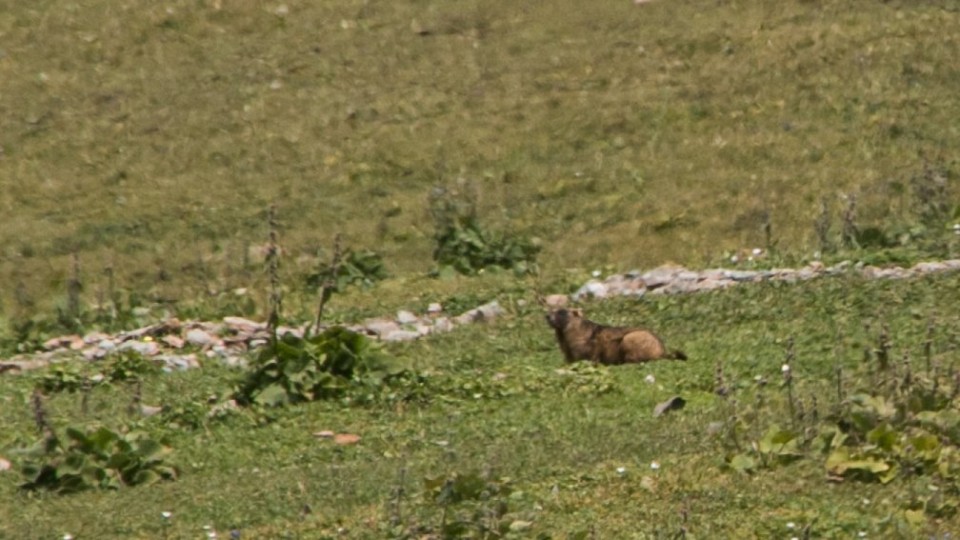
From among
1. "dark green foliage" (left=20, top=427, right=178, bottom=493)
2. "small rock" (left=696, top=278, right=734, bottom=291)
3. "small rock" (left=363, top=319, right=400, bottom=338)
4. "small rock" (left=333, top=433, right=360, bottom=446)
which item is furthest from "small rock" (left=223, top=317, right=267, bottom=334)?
"dark green foliage" (left=20, top=427, right=178, bottom=493)

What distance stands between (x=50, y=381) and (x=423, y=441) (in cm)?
331

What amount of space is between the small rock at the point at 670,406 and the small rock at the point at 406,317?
3980 millimetres

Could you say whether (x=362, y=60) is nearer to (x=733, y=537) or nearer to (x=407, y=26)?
(x=407, y=26)

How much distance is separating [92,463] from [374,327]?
14.6 ft

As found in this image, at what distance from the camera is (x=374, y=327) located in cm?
1439

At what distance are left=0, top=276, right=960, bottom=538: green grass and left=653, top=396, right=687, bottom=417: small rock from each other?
67 millimetres

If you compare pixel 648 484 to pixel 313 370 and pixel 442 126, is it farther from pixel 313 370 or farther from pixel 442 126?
pixel 442 126

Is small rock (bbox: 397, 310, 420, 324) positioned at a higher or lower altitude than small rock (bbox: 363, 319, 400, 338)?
lower

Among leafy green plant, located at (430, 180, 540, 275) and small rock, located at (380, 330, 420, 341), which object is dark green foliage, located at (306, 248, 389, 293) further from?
small rock, located at (380, 330, 420, 341)

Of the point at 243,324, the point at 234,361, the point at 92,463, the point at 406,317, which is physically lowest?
the point at 406,317

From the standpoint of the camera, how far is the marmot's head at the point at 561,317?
1286 cm

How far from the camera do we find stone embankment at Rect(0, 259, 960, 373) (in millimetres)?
13641

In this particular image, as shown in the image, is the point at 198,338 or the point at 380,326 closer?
the point at 198,338

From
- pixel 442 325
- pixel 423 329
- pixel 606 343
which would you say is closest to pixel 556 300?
pixel 442 325
